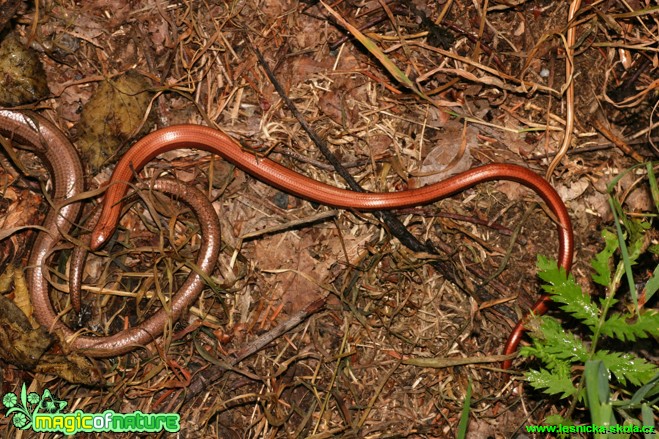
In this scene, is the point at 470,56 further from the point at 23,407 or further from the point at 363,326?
the point at 23,407

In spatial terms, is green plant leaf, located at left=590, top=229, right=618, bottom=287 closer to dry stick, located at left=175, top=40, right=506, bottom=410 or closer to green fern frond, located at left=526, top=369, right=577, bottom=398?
green fern frond, located at left=526, top=369, right=577, bottom=398

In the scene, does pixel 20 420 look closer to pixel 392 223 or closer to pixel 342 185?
pixel 342 185

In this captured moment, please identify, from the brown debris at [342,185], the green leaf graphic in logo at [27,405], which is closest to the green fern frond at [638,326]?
the brown debris at [342,185]

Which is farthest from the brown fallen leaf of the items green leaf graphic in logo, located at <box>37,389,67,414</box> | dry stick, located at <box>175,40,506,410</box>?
dry stick, located at <box>175,40,506,410</box>

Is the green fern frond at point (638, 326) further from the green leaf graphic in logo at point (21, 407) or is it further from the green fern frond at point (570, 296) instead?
the green leaf graphic in logo at point (21, 407)

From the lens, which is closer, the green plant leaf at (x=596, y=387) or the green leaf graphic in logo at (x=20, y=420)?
the green plant leaf at (x=596, y=387)

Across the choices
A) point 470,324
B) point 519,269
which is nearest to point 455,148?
A: point 519,269
